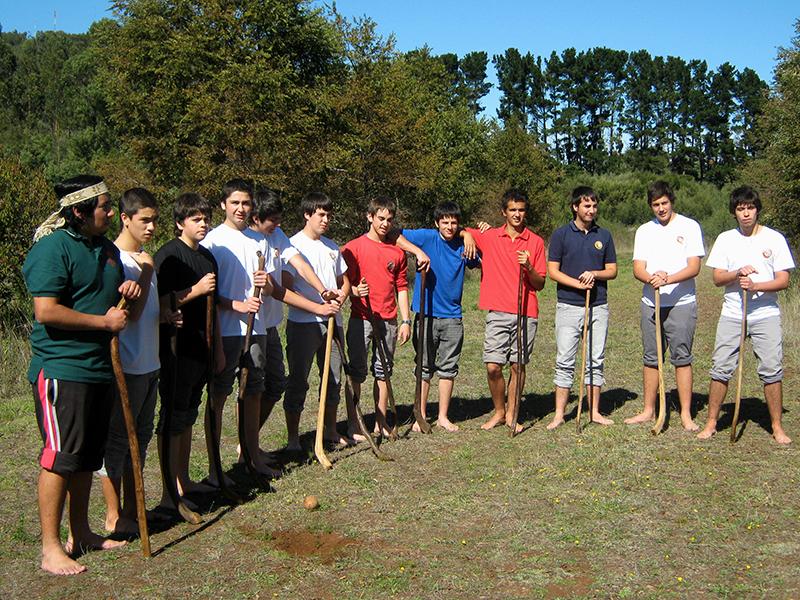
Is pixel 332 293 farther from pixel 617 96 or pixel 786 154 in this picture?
pixel 617 96

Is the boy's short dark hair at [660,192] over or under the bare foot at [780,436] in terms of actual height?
over

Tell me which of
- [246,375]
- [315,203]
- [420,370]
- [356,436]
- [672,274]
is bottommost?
[356,436]

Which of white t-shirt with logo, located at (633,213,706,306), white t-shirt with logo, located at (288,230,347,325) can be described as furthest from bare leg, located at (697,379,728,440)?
white t-shirt with logo, located at (288,230,347,325)

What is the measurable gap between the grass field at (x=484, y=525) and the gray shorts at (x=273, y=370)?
69cm

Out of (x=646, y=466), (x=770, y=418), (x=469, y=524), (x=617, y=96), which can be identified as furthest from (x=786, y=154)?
(x=617, y=96)

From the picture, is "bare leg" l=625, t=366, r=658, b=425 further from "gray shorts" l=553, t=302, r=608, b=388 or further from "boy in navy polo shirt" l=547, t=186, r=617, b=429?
"gray shorts" l=553, t=302, r=608, b=388

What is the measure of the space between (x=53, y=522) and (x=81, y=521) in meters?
0.35

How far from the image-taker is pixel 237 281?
246 inches

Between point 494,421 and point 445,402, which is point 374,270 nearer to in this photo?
point 445,402

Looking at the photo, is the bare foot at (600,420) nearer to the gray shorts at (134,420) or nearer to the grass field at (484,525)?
the grass field at (484,525)

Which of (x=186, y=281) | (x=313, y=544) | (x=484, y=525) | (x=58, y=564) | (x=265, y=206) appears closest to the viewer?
(x=58, y=564)

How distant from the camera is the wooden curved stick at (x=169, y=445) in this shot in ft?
18.6

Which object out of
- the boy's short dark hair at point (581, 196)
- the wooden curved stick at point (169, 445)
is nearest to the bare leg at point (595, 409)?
the boy's short dark hair at point (581, 196)

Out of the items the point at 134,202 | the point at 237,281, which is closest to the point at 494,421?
the point at 237,281
